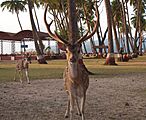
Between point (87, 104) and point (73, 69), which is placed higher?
point (73, 69)

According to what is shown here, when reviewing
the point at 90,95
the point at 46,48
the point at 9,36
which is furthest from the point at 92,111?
the point at 46,48

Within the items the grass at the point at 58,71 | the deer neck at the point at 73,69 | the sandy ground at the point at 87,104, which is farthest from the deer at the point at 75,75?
the grass at the point at 58,71

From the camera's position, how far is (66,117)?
8539mm

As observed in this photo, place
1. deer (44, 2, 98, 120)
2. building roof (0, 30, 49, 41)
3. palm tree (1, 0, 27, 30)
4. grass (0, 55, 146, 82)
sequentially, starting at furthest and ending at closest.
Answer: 1. palm tree (1, 0, 27, 30)
2. building roof (0, 30, 49, 41)
3. grass (0, 55, 146, 82)
4. deer (44, 2, 98, 120)

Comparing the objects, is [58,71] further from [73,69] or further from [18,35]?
[18,35]

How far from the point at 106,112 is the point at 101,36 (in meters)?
57.5

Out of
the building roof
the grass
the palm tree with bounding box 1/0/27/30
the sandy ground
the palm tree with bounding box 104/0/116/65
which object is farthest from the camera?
the palm tree with bounding box 1/0/27/30

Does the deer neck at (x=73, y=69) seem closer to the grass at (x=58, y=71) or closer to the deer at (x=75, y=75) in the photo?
the deer at (x=75, y=75)

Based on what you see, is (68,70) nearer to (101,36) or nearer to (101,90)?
(101,90)

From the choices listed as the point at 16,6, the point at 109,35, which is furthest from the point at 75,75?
the point at 16,6

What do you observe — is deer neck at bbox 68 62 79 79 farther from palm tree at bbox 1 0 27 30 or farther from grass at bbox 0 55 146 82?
palm tree at bbox 1 0 27 30

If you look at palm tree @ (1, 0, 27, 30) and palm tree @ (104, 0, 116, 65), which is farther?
palm tree @ (1, 0, 27, 30)

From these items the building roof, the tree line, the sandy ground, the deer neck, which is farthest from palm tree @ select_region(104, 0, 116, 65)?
the building roof

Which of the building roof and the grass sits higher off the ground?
the building roof
